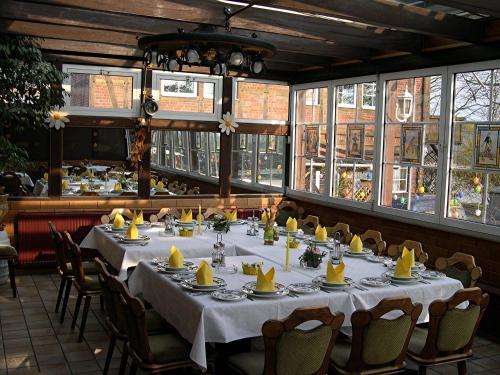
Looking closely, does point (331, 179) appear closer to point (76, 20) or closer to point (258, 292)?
point (76, 20)

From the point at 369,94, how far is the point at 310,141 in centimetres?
162

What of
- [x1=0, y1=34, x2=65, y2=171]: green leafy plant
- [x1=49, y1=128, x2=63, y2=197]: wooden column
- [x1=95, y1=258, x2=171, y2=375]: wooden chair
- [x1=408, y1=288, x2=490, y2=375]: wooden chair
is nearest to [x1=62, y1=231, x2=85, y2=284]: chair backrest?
[x1=95, y1=258, x2=171, y2=375]: wooden chair

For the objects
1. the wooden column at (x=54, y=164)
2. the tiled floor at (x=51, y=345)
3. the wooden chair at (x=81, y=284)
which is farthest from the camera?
the wooden column at (x=54, y=164)

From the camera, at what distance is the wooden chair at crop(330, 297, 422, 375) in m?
3.82

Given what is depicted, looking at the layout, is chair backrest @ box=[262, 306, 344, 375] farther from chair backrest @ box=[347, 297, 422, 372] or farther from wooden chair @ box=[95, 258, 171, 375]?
wooden chair @ box=[95, 258, 171, 375]

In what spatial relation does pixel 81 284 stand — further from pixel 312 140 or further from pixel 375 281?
pixel 312 140

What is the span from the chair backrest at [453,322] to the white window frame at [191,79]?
19.4ft

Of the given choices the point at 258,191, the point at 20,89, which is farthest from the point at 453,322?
the point at 258,191

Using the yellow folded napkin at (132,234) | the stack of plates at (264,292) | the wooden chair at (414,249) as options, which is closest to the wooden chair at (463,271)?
the wooden chair at (414,249)

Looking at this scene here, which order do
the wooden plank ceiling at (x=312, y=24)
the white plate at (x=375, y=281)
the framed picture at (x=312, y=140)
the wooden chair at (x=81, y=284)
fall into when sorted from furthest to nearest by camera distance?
the framed picture at (x=312, y=140) → the wooden chair at (x=81, y=284) → the wooden plank ceiling at (x=312, y=24) → the white plate at (x=375, y=281)

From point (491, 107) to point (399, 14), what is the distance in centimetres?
149

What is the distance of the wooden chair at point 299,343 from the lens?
355 centimetres

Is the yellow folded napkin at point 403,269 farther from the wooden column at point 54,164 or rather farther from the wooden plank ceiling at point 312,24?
the wooden column at point 54,164

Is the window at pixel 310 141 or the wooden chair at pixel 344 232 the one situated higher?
the window at pixel 310 141
